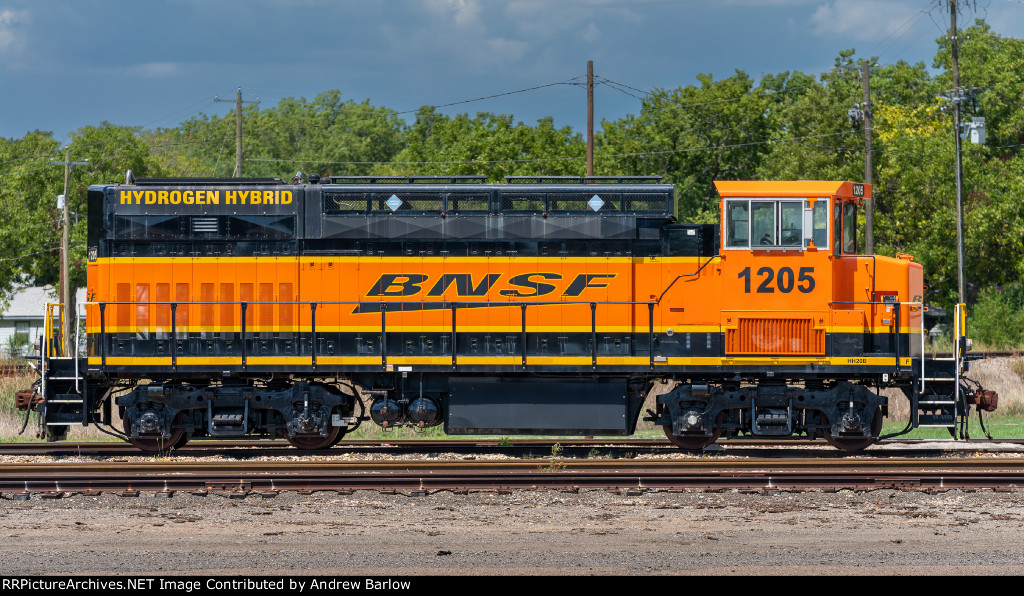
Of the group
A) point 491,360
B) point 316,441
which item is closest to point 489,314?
point 491,360

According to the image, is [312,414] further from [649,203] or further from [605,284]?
[649,203]

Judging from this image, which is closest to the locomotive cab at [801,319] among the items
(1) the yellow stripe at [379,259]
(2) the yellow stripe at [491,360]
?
(1) the yellow stripe at [379,259]

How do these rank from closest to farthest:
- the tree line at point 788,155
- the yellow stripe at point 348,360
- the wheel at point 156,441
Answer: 1. the yellow stripe at point 348,360
2. the wheel at point 156,441
3. the tree line at point 788,155

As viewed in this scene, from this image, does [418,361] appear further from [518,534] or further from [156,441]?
[518,534]

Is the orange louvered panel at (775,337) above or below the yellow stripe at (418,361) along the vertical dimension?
→ above

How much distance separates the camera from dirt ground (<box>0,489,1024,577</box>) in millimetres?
8070

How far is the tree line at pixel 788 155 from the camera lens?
122 feet

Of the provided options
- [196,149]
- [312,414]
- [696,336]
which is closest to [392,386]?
[312,414]

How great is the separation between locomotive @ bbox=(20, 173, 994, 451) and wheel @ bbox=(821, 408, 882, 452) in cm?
5

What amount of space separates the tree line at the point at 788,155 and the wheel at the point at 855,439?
1857cm

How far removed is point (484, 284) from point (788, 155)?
1184 inches

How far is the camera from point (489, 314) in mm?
14633

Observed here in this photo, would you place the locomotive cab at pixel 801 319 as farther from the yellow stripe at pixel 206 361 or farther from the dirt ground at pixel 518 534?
the yellow stripe at pixel 206 361

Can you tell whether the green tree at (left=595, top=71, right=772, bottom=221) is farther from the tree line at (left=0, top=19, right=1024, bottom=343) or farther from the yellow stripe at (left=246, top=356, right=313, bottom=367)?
the yellow stripe at (left=246, top=356, right=313, bottom=367)
